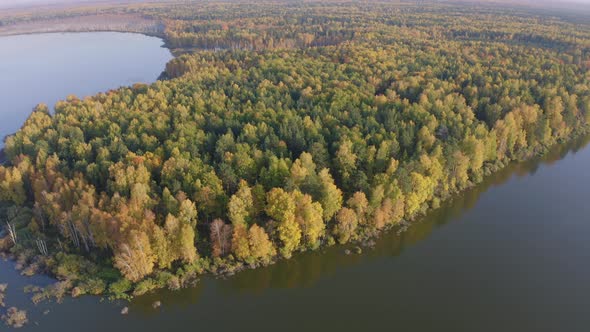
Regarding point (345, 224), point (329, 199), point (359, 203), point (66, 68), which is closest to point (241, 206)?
point (329, 199)

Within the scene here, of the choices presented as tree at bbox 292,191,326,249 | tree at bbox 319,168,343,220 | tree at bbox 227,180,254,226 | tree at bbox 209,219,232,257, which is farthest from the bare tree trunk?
tree at bbox 319,168,343,220

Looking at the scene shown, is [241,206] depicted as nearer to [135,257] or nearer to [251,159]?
[251,159]

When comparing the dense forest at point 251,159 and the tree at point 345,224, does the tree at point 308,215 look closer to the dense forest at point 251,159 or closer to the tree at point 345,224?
the dense forest at point 251,159

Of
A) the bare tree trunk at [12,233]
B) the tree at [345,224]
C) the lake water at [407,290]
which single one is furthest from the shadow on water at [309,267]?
the bare tree trunk at [12,233]

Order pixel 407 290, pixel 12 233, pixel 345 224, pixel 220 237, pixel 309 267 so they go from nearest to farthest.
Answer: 1. pixel 407 290
2. pixel 220 237
3. pixel 309 267
4. pixel 12 233
5. pixel 345 224

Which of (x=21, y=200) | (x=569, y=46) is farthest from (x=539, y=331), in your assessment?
(x=569, y=46)

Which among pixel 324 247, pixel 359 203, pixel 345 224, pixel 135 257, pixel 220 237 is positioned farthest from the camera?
pixel 324 247

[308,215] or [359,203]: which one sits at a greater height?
[359,203]
